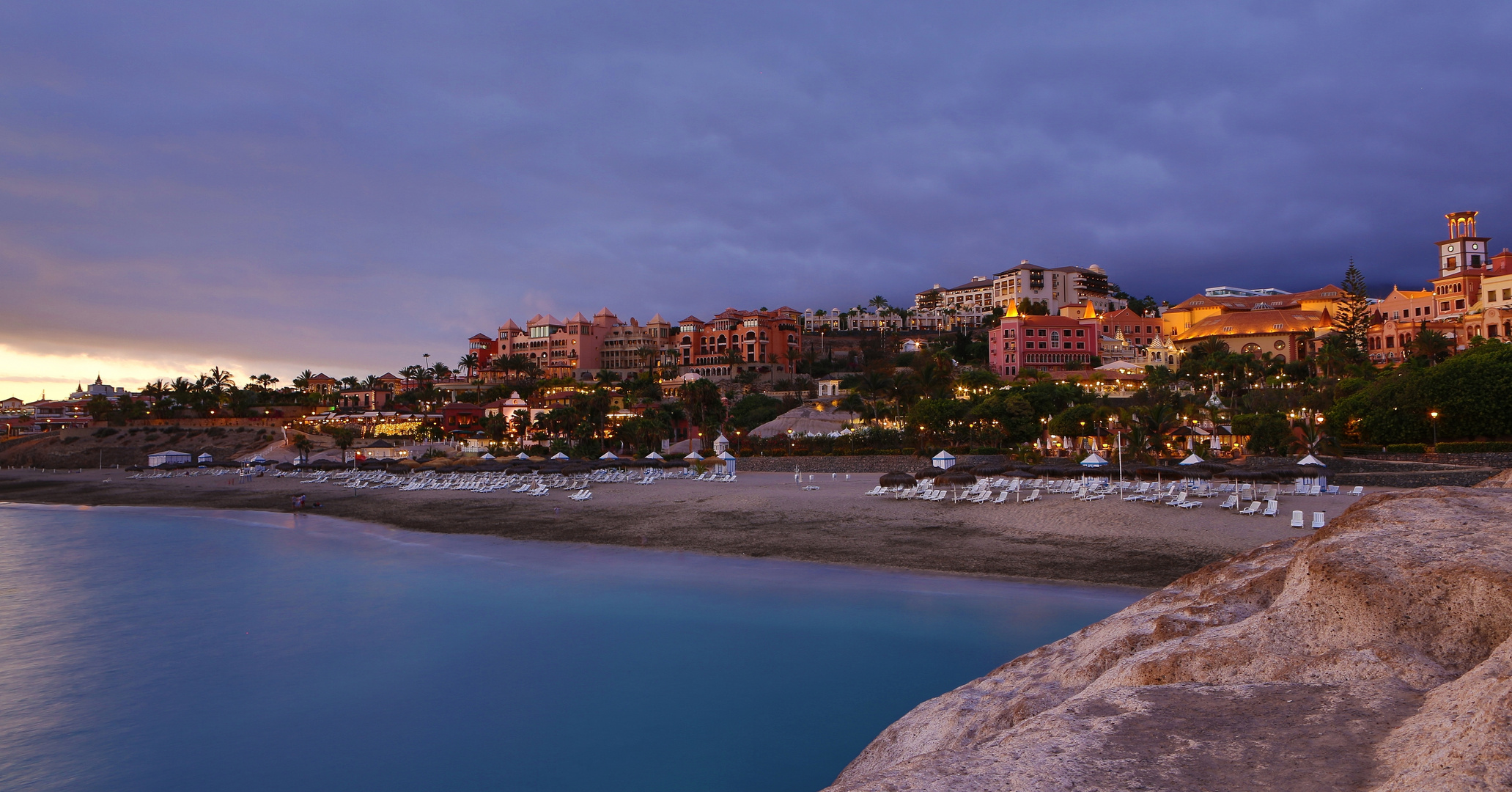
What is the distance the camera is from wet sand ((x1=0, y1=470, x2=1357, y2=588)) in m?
18.3

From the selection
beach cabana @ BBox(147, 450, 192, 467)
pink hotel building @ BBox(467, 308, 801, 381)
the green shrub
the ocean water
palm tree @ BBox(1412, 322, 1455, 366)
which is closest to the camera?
the ocean water

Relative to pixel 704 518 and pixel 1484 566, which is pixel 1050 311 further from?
pixel 1484 566

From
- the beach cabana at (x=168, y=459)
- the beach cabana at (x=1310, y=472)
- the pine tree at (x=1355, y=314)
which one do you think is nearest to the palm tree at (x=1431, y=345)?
the pine tree at (x=1355, y=314)

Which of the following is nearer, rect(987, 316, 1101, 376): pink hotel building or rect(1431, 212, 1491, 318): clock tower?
rect(1431, 212, 1491, 318): clock tower

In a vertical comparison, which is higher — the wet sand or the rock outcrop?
the rock outcrop

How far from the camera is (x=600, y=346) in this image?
12100 cm

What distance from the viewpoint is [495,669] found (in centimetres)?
1449

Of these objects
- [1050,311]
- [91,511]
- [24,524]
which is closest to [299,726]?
[24,524]

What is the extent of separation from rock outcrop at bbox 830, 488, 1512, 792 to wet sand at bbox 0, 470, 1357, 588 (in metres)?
11.1

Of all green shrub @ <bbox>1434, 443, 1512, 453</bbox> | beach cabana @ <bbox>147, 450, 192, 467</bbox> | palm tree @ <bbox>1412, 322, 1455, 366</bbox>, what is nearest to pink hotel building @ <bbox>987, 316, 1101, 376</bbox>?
palm tree @ <bbox>1412, 322, 1455, 366</bbox>

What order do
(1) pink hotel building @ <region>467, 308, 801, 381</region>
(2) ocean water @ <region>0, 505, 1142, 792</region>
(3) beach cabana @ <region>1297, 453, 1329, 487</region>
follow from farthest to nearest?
(1) pink hotel building @ <region>467, 308, 801, 381</region> < (3) beach cabana @ <region>1297, 453, 1329, 487</region> < (2) ocean water @ <region>0, 505, 1142, 792</region>

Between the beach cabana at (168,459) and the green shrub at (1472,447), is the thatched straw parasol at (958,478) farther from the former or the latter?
the beach cabana at (168,459)

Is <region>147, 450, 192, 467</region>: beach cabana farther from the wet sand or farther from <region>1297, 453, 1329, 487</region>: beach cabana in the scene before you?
<region>1297, 453, 1329, 487</region>: beach cabana

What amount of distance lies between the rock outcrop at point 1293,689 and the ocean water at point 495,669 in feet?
16.4
